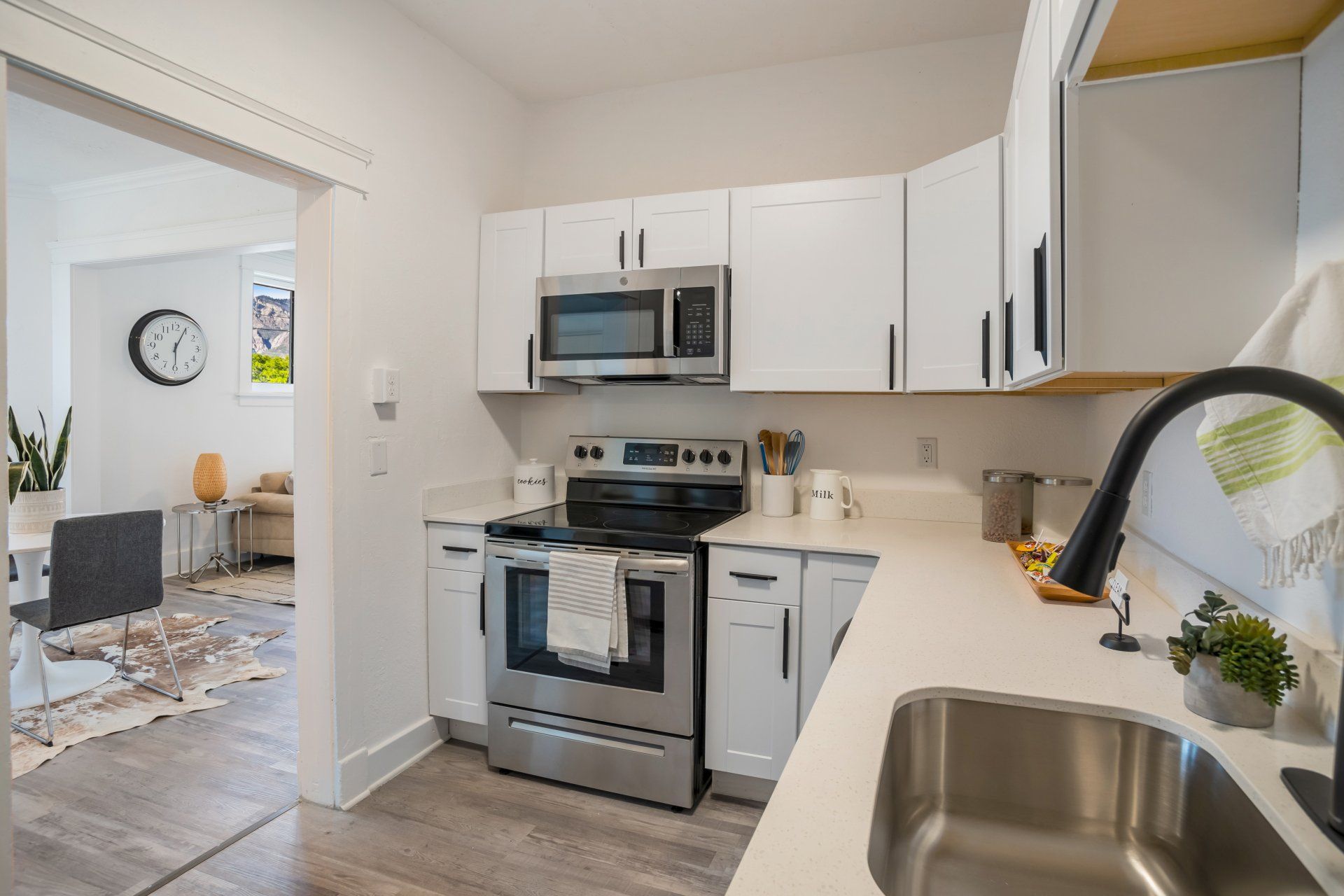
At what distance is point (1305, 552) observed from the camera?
73 centimetres

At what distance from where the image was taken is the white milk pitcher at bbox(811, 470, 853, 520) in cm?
249

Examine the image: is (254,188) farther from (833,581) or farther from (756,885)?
(756,885)

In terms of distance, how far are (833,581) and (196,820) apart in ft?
6.87

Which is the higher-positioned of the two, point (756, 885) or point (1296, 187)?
point (1296, 187)

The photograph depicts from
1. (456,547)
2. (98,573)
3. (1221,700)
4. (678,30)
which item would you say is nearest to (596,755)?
(456,547)

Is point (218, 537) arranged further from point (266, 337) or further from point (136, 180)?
point (136, 180)

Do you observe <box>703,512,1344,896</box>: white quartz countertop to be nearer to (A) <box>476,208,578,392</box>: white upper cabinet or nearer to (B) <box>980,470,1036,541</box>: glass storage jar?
(B) <box>980,470,1036,541</box>: glass storage jar

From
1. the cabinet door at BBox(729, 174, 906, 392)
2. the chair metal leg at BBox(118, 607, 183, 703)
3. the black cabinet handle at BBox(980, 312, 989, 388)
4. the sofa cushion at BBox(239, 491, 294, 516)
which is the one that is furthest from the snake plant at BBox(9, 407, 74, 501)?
the black cabinet handle at BBox(980, 312, 989, 388)

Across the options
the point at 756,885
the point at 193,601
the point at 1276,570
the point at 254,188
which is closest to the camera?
the point at 756,885

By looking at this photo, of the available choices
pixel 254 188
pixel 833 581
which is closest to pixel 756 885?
pixel 833 581

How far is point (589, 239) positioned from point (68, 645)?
3.57 m

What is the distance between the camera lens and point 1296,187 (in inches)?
35.7

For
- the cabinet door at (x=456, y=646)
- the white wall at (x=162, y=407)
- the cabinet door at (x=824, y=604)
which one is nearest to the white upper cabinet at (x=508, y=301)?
the cabinet door at (x=456, y=646)

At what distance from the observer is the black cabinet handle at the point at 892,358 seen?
2260 mm
